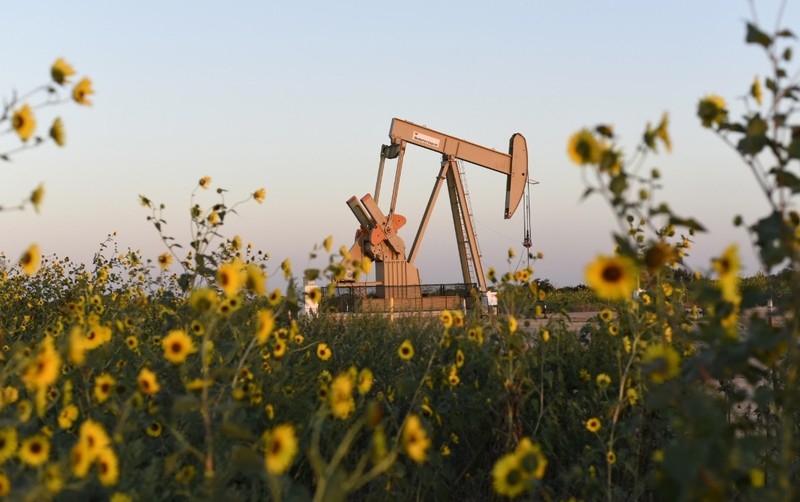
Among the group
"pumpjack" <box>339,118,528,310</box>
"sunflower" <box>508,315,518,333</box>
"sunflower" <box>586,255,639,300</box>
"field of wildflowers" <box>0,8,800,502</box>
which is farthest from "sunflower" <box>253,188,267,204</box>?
"pumpjack" <box>339,118,528,310</box>

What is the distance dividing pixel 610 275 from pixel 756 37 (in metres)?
0.91

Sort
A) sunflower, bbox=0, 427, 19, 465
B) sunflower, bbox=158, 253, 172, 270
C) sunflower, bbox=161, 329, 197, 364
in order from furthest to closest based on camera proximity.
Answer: sunflower, bbox=158, 253, 172, 270
sunflower, bbox=161, 329, 197, 364
sunflower, bbox=0, 427, 19, 465

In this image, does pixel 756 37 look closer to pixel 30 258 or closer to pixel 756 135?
pixel 756 135

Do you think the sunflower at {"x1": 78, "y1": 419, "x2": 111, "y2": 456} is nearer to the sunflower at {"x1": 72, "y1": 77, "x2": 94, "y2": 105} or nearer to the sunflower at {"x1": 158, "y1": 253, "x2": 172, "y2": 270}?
the sunflower at {"x1": 72, "y1": 77, "x2": 94, "y2": 105}

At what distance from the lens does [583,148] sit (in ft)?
5.59

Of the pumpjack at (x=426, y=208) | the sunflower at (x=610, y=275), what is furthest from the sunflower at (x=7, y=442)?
the pumpjack at (x=426, y=208)

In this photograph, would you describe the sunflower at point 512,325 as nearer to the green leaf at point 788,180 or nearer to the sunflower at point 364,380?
the sunflower at point 364,380

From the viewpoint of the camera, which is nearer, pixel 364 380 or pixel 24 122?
pixel 24 122

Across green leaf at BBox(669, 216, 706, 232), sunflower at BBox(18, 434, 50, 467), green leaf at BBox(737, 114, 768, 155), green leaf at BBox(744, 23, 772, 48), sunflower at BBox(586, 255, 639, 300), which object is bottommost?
sunflower at BBox(18, 434, 50, 467)

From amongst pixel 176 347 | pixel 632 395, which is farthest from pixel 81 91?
pixel 632 395

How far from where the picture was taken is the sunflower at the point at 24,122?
7.17 feet

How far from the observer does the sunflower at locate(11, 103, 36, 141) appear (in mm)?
2186

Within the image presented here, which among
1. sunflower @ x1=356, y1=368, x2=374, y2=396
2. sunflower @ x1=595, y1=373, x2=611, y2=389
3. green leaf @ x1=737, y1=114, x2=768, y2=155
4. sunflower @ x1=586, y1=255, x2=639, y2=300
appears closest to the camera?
sunflower @ x1=586, y1=255, x2=639, y2=300

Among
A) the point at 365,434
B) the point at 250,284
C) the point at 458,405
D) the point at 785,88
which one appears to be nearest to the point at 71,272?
the point at 365,434
